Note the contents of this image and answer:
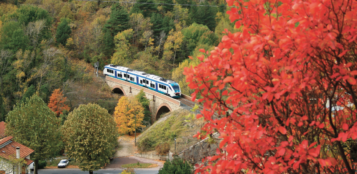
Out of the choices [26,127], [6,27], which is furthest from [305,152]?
[6,27]

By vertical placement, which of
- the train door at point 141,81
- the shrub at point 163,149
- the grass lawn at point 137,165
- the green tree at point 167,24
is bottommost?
the grass lawn at point 137,165

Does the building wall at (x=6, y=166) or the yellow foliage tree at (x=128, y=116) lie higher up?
the yellow foliage tree at (x=128, y=116)

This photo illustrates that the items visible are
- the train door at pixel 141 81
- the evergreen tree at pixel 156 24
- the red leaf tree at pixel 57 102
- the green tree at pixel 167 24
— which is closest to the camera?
the red leaf tree at pixel 57 102

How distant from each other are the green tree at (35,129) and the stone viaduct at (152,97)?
1473 centimetres

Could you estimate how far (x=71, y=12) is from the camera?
65.9m

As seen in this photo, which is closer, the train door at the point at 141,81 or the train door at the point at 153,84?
the train door at the point at 153,84

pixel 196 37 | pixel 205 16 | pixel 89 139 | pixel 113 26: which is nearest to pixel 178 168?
pixel 89 139

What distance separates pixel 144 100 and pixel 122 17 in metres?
21.5

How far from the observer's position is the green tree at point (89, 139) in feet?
85.1

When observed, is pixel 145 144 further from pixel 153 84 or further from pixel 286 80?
pixel 286 80

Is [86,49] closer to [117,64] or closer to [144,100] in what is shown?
[117,64]

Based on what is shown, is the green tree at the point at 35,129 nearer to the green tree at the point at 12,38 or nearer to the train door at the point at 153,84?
the train door at the point at 153,84

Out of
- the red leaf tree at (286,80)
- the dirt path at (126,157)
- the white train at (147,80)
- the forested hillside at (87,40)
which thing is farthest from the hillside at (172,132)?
the red leaf tree at (286,80)

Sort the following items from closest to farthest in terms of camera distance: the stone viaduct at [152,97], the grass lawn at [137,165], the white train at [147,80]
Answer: the grass lawn at [137,165], the stone viaduct at [152,97], the white train at [147,80]
